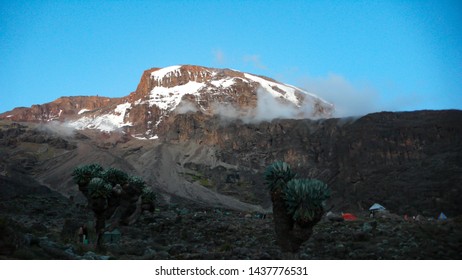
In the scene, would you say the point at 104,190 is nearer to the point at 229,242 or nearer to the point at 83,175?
the point at 83,175

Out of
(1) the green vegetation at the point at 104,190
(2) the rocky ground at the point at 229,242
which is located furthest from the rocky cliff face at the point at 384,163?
(1) the green vegetation at the point at 104,190

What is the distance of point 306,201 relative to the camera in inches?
853

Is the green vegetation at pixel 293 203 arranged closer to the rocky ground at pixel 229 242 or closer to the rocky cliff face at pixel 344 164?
the rocky ground at pixel 229 242

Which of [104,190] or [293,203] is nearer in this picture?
[293,203]

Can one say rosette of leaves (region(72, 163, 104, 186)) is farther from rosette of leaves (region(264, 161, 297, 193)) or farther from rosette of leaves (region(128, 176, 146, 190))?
rosette of leaves (region(264, 161, 297, 193))

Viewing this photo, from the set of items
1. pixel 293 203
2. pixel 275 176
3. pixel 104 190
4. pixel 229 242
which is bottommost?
pixel 229 242

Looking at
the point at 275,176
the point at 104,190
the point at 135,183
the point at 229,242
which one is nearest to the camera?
the point at 275,176

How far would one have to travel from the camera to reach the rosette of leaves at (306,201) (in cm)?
2161

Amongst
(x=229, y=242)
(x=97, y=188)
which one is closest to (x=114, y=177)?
(x=97, y=188)

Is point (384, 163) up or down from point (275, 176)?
up

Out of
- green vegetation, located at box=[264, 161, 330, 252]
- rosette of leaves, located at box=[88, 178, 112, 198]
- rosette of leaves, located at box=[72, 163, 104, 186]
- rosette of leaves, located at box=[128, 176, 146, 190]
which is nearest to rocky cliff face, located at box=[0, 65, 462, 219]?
rosette of leaves, located at box=[128, 176, 146, 190]

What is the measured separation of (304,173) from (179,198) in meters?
61.1

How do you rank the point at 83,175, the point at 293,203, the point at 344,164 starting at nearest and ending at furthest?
the point at 293,203, the point at 83,175, the point at 344,164
